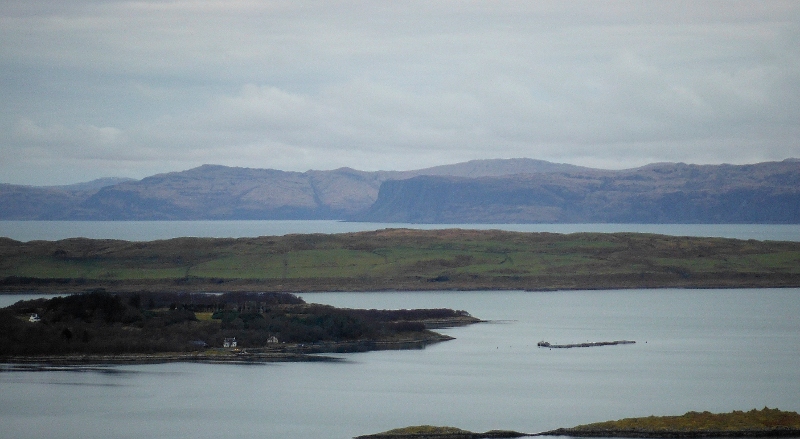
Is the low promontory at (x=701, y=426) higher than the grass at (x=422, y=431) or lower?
higher

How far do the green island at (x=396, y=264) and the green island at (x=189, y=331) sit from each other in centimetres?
3241

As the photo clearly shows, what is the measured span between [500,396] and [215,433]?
635 inches

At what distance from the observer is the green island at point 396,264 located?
413ft

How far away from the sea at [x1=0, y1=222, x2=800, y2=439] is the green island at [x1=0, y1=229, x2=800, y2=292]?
3889 cm

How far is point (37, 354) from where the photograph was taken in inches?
2881

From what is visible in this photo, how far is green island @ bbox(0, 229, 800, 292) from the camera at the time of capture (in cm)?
12594

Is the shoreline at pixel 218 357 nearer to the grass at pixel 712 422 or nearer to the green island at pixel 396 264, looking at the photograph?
the grass at pixel 712 422

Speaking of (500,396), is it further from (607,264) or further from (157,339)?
(607,264)

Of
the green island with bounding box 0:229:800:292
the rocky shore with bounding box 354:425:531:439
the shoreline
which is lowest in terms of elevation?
the rocky shore with bounding box 354:425:531:439

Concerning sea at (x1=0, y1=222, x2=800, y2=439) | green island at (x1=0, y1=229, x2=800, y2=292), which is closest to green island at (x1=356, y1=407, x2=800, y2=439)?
sea at (x1=0, y1=222, x2=800, y2=439)

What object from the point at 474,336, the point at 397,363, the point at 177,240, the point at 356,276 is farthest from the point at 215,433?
the point at 177,240

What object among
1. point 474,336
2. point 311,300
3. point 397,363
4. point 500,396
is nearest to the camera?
point 500,396

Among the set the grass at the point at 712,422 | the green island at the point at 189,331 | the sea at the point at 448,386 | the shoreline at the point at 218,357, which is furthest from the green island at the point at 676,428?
the green island at the point at 189,331

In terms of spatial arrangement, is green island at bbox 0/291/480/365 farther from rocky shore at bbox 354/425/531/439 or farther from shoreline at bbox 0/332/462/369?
rocky shore at bbox 354/425/531/439
